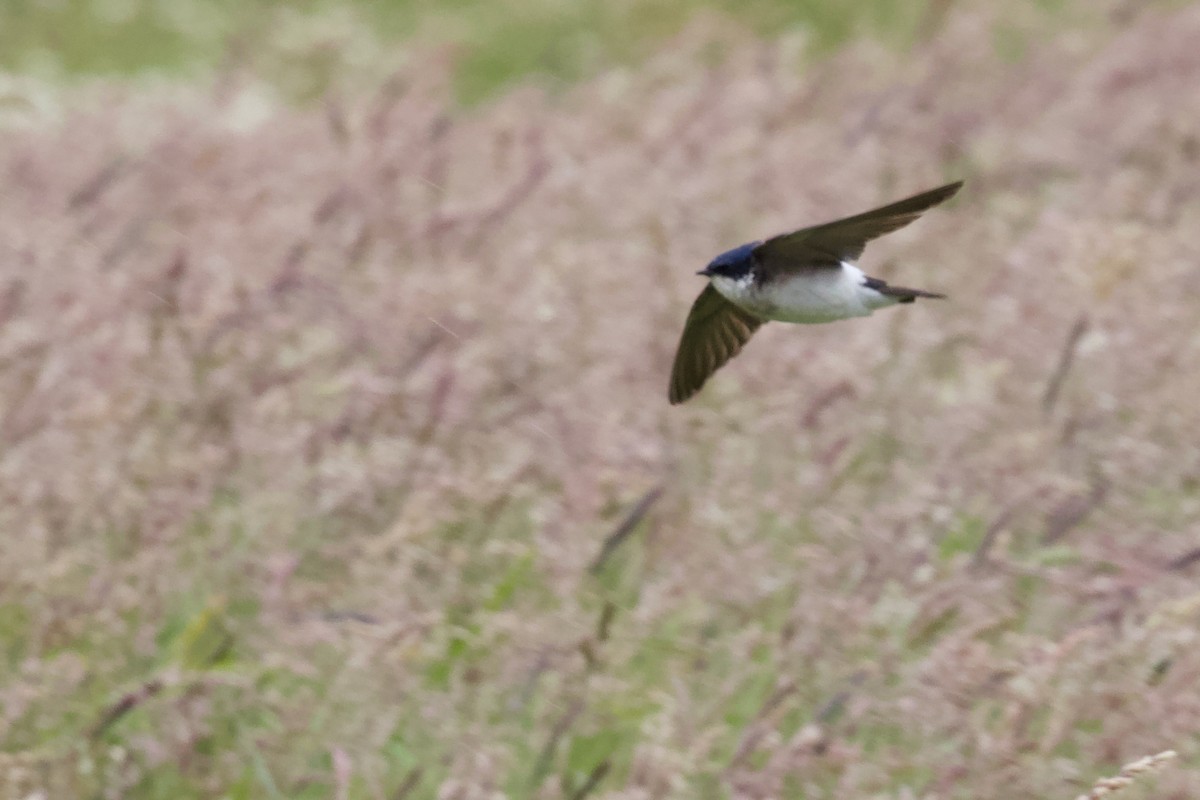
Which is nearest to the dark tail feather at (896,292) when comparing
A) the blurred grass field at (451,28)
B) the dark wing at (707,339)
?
the dark wing at (707,339)

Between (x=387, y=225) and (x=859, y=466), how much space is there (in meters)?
1.42

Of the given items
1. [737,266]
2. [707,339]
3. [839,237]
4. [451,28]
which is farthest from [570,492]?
[451,28]

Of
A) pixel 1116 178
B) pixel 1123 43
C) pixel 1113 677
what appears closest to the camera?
pixel 1113 677

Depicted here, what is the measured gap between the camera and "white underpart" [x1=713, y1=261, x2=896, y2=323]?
2.05 m

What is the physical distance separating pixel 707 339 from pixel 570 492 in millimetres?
329

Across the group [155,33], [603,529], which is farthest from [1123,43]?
[155,33]

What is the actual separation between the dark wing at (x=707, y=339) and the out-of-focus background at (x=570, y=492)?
8.1 inches

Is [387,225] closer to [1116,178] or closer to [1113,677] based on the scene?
[1116,178]

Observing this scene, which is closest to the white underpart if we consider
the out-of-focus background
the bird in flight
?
the bird in flight

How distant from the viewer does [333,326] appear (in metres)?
3.27

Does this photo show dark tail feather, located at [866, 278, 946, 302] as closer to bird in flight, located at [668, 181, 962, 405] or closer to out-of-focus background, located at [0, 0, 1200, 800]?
bird in flight, located at [668, 181, 962, 405]

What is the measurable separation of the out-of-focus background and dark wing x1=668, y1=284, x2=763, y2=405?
0.21m

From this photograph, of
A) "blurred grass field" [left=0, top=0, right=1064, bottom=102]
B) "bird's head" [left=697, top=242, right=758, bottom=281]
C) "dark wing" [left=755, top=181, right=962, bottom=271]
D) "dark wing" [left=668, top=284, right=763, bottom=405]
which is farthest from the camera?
"blurred grass field" [left=0, top=0, right=1064, bottom=102]

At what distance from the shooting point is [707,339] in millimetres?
2438
